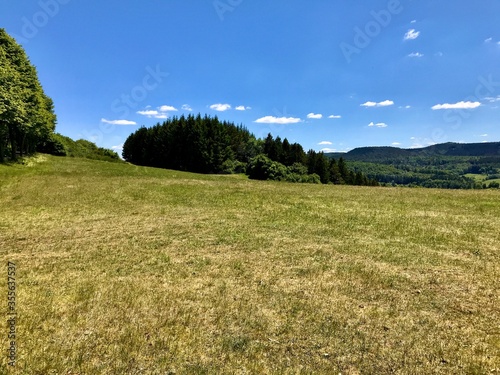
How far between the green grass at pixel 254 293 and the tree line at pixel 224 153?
245 ft

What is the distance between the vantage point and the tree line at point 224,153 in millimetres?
106562

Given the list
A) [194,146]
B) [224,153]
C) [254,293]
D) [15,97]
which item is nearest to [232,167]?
[224,153]

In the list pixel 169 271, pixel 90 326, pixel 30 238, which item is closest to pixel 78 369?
pixel 90 326

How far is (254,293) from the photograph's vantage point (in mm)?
10727

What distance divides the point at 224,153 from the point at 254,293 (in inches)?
4132

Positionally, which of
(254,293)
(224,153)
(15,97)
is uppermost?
(15,97)

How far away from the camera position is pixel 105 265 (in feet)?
44.0

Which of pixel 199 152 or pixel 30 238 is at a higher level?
pixel 199 152

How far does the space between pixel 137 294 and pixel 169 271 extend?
2.30 m

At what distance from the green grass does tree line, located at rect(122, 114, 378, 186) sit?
74560 millimetres

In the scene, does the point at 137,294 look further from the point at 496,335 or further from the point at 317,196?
the point at 317,196

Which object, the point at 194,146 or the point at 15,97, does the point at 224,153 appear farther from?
the point at 15,97

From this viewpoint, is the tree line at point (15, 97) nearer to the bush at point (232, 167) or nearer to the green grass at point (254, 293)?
the green grass at point (254, 293)

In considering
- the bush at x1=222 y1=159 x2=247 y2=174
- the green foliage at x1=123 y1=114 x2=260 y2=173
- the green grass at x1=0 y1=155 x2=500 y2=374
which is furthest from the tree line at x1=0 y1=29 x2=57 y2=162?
the bush at x1=222 y1=159 x2=247 y2=174
